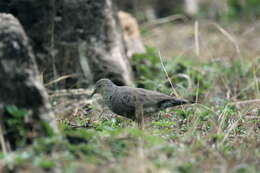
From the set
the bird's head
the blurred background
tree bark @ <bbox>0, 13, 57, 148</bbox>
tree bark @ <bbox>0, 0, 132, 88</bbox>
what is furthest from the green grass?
the blurred background

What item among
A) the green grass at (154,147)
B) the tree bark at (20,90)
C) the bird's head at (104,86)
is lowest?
the green grass at (154,147)

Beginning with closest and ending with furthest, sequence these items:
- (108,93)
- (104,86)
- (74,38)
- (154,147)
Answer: (154,147) < (108,93) < (104,86) < (74,38)

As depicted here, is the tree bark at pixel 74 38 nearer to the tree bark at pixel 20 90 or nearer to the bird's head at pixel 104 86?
the bird's head at pixel 104 86

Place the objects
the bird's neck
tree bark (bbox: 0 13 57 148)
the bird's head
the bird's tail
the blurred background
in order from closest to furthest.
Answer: tree bark (bbox: 0 13 57 148), the bird's tail, the bird's neck, the bird's head, the blurred background

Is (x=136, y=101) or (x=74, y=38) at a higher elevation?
(x=74, y=38)

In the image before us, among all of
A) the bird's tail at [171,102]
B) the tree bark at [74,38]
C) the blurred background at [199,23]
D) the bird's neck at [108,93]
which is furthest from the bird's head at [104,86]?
the blurred background at [199,23]

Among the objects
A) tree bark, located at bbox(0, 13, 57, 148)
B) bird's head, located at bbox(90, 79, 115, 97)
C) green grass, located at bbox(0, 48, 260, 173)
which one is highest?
tree bark, located at bbox(0, 13, 57, 148)

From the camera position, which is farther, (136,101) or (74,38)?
(74,38)

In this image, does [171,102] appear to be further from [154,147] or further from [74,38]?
[74,38]

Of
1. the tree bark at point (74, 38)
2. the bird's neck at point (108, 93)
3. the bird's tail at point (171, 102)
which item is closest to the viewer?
the bird's tail at point (171, 102)

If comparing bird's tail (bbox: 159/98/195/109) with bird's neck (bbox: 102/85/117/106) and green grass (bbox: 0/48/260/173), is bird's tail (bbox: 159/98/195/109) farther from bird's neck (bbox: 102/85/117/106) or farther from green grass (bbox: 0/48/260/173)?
bird's neck (bbox: 102/85/117/106)

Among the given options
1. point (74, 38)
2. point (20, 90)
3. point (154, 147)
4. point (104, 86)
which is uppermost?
point (74, 38)

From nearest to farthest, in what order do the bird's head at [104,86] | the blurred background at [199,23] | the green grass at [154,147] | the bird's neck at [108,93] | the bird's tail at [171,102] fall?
1. the green grass at [154,147]
2. the bird's tail at [171,102]
3. the bird's neck at [108,93]
4. the bird's head at [104,86]
5. the blurred background at [199,23]

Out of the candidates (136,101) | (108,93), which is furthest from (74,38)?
(136,101)
